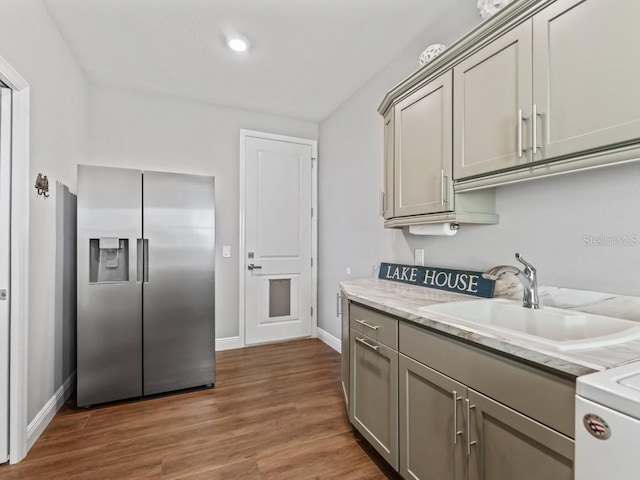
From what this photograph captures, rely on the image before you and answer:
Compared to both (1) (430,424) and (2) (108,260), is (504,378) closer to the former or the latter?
(1) (430,424)

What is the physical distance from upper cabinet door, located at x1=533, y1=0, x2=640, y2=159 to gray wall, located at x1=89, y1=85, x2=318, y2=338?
3.09 meters

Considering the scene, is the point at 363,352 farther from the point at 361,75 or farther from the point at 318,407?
the point at 361,75

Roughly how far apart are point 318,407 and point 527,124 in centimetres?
221

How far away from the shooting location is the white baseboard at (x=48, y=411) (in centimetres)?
193

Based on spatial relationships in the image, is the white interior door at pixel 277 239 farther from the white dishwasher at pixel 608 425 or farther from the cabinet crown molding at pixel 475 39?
the white dishwasher at pixel 608 425

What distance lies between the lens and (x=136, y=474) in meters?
1.69

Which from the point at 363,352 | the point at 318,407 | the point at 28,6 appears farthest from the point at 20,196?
the point at 318,407

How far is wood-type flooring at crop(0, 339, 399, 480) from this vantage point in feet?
5.63

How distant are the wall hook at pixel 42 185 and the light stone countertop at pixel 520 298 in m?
2.08

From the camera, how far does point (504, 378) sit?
1.02 meters

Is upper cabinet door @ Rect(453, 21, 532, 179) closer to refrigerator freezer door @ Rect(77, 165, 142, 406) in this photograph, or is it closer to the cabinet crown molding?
the cabinet crown molding

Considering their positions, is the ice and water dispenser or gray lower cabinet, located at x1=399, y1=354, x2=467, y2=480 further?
the ice and water dispenser

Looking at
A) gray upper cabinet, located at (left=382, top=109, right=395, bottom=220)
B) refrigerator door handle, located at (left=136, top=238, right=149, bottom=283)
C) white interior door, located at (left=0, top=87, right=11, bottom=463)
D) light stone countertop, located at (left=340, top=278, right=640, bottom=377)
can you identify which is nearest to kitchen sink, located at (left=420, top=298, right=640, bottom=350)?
light stone countertop, located at (left=340, top=278, right=640, bottom=377)

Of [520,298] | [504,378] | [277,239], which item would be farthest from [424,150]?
[277,239]
